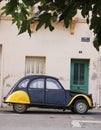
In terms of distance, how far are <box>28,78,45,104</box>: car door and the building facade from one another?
3.27 metres

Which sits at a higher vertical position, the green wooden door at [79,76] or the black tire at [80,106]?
the green wooden door at [79,76]

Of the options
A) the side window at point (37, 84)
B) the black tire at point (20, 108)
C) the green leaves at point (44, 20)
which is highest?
the green leaves at point (44, 20)

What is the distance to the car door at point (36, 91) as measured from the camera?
61.9 feet

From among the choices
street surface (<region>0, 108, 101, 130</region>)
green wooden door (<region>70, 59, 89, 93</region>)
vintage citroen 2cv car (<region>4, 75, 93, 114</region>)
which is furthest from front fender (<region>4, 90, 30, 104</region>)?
green wooden door (<region>70, 59, 89, 93</region>)

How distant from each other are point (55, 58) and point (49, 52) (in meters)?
0.41

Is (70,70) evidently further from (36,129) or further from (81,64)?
(36,129)

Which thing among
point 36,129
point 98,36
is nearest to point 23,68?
point 36,129

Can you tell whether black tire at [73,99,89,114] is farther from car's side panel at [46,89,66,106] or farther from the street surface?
the street surface

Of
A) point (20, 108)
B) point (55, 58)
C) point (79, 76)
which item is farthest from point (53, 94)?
point (79, 76)

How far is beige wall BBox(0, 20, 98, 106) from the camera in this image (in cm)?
2214

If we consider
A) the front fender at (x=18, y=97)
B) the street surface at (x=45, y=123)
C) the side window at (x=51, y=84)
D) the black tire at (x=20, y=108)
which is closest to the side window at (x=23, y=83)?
the front fender at (x=18, y=97)

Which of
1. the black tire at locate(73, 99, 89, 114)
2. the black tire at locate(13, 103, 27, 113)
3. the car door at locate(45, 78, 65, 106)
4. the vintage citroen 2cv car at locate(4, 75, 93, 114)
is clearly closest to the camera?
the vintage citroen 2cv car at locate(4, 75, 93, 114)

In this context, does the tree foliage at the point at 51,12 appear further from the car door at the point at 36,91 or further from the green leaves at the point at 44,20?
the car door at the point at 36,91

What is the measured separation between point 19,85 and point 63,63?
13.6 ft
